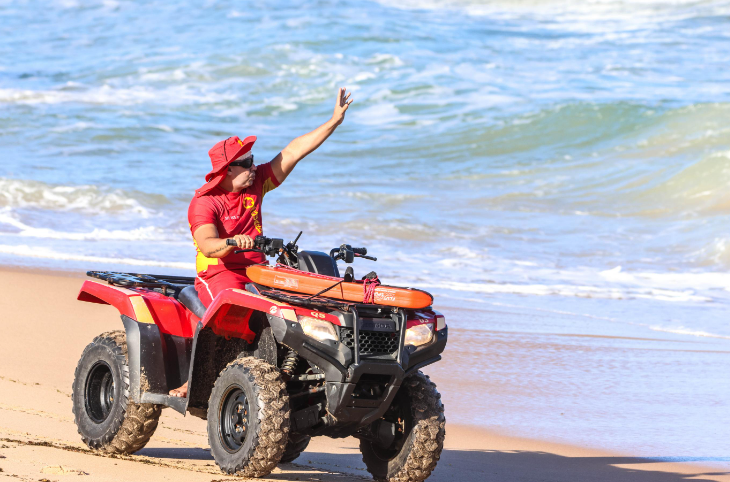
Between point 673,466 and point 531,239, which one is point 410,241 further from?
point 673,466

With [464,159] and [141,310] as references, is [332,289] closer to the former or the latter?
[141,310]

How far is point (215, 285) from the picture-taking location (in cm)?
436

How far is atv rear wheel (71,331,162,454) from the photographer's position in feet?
15.2

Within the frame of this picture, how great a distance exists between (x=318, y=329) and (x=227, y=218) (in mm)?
912

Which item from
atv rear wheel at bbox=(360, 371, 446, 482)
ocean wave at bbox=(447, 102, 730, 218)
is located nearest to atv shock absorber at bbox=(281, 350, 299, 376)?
atv rear wheel at bbox=(360, 371, 446, 482)

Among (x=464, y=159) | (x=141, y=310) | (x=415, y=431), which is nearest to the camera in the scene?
(x=415, y=431)

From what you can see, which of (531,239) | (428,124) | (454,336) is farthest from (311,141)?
(428,124)

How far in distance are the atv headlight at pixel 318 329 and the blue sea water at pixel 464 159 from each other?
7.73 feet

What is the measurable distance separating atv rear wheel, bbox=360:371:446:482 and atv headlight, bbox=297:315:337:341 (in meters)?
0.57

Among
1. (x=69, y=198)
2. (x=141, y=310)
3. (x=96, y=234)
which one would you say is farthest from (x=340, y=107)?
(x=69, y=198)

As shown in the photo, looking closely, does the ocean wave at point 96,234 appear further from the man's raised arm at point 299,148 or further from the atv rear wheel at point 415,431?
the atv rear wheel at point 415,431

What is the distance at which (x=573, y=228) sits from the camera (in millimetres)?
15375

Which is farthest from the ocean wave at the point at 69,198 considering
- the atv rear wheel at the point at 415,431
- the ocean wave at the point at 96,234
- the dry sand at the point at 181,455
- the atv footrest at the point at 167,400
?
the atv rear wheel at the point at 415,431

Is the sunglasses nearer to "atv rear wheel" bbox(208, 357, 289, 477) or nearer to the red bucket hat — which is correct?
Result: the red bucket hat
